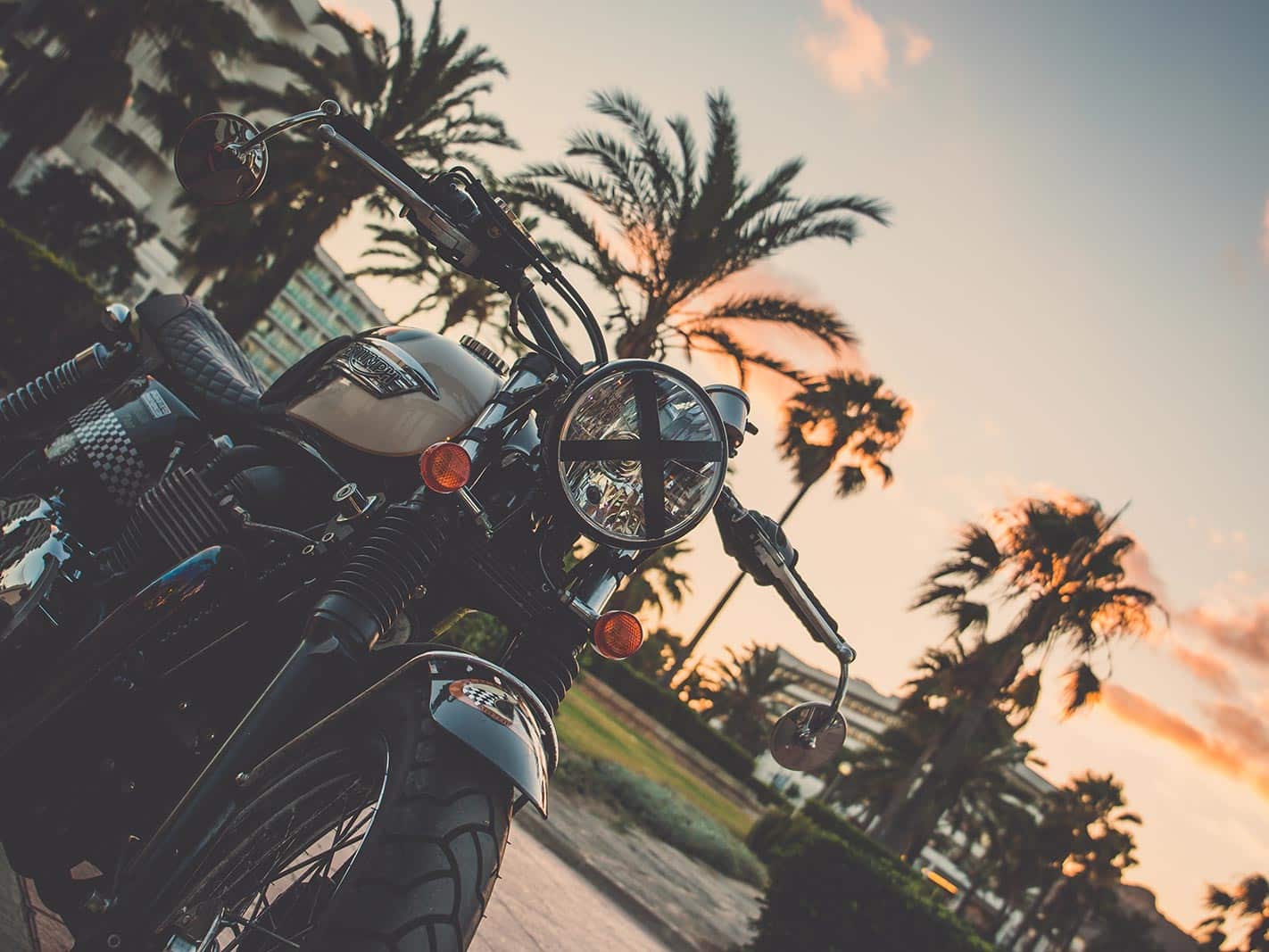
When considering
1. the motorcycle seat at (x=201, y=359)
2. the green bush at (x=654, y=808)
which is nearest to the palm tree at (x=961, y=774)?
the green bush at (x=654, y=808)

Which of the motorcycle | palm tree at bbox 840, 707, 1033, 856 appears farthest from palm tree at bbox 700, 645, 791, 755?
the motorcycle

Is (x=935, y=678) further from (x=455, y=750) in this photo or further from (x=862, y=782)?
(x=862, y=782)

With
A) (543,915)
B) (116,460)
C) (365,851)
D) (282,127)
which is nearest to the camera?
(365,851)

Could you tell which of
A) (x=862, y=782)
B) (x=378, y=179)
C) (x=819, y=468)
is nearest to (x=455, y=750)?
(x=378, y=179)

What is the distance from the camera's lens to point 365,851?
1.38 meters

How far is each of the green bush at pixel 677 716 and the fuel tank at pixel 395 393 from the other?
100ft

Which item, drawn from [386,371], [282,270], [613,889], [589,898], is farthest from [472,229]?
[282,270]

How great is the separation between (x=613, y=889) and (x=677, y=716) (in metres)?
26.8

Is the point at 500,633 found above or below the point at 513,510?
below

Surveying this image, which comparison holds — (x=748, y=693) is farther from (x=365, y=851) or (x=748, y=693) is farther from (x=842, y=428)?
(x=365, y=851)

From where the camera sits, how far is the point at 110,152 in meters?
51.9

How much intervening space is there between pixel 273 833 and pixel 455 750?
0.41m

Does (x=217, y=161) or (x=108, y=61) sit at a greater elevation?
(x=108, y=61)

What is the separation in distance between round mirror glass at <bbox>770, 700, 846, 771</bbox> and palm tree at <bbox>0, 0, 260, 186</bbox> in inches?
808
